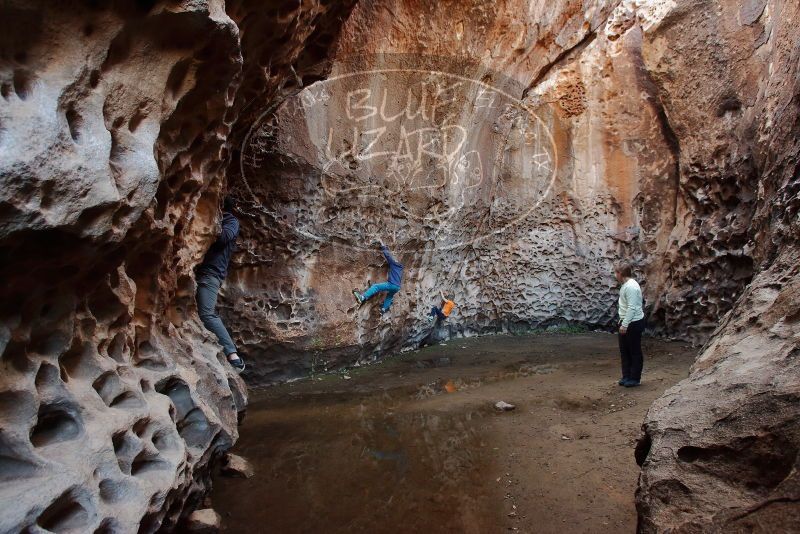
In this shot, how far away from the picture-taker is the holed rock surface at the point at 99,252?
1.66 metres

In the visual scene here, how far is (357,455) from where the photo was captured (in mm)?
3490

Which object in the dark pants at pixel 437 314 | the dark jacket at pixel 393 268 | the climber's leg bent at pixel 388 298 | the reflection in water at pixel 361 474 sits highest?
the dark jacket at pixel 393 268

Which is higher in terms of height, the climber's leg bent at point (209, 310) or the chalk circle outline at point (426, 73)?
the chalk circle outline at point (426, 73)

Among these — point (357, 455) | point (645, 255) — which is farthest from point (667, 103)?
point (357, 455)

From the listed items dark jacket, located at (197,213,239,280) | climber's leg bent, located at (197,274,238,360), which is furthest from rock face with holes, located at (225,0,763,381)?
climber's leg bent, located at (197,274,238,360)

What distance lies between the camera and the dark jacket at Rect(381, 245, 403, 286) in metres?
6.46

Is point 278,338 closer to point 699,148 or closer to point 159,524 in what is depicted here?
point 159,524

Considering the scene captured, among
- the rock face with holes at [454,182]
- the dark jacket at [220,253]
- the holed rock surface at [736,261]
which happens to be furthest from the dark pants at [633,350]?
the dark jacket at [220,253]

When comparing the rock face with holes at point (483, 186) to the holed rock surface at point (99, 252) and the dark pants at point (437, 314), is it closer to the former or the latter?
the dark pants at point (437, 314)

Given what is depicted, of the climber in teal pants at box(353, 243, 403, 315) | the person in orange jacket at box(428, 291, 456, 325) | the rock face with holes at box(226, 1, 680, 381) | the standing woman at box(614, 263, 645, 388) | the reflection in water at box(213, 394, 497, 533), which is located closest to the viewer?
the reflection in water at box(213, 394, 497, 533)

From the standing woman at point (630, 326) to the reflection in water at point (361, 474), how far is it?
4.92 ft

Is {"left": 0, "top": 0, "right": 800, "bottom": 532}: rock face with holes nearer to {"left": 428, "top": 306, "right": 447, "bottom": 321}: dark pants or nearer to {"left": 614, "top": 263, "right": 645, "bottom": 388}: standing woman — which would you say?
{"left": 428, "top": 306, "right": 447, "bottom": 321}: dark pants

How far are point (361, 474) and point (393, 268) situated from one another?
353 cm

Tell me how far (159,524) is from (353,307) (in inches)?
159
